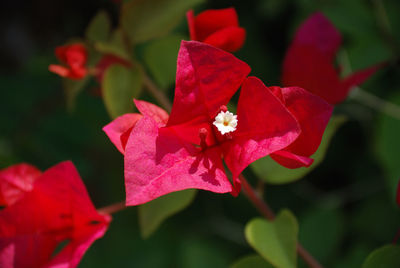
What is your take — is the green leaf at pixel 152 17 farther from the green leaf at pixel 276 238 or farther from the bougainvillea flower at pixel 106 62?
the green leaf at pixel 276 238

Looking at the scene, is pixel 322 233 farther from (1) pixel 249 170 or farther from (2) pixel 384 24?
(2) pixel 384 24

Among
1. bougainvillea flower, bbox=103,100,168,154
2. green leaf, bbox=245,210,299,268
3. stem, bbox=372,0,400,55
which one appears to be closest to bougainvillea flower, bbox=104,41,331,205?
bougainvillea flower, bbox=103,100,168,154

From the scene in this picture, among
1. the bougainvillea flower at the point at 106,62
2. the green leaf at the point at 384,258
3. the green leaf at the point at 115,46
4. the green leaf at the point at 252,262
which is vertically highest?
the green leaf at the point at 115,46

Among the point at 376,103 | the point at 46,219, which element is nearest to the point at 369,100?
the point at 376,103

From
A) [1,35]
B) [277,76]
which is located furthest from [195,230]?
[1,35]

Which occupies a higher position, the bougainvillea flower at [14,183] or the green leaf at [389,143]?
the bougainvillea flower at [14,183]

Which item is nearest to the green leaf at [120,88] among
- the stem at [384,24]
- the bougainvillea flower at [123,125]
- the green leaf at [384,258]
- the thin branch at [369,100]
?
the bougainvillea flower at [123,125]
